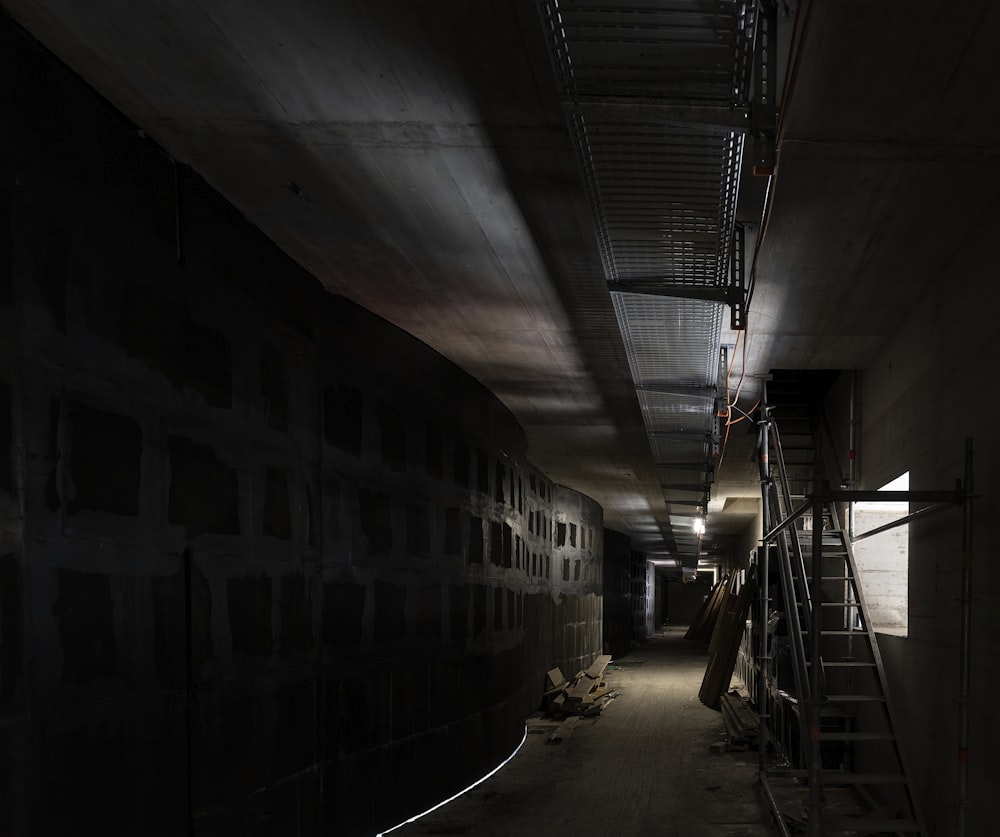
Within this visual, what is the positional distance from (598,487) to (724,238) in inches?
508

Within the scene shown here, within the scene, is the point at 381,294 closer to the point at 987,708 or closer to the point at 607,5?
the point at 607,5

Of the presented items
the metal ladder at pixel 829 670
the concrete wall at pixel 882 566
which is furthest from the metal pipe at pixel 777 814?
the concrete wall at pixel 882 566

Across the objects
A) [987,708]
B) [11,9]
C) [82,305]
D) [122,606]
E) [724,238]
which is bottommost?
[987,708]

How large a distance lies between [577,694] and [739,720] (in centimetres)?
228

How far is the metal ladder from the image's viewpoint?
5.20 m

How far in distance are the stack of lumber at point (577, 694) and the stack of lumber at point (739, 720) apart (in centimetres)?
169

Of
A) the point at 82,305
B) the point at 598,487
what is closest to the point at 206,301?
the point at 82,305

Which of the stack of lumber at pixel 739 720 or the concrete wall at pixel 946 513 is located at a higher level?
the concrete wall at pixel 946 513

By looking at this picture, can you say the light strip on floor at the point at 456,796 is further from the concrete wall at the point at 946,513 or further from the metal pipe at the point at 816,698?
the concrete wall at the point at 946,513

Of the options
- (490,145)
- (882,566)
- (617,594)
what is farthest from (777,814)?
(617,594)

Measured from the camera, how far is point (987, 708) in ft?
14.7

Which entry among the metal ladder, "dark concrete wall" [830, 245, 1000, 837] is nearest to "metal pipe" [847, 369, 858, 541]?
the metal ladder

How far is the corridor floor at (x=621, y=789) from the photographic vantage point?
6.66 meters

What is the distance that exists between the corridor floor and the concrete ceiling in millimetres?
3620
